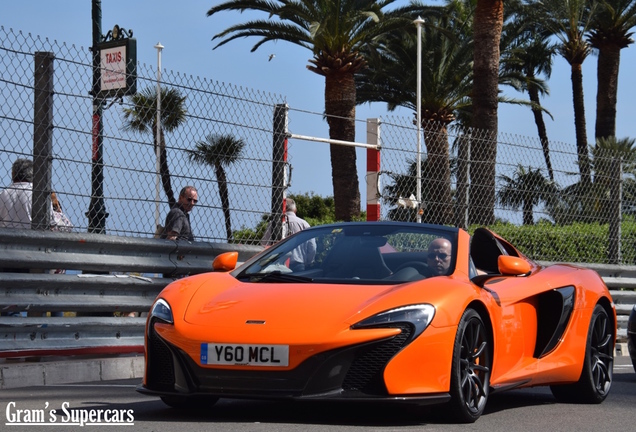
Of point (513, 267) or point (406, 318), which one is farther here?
point (513, 267)

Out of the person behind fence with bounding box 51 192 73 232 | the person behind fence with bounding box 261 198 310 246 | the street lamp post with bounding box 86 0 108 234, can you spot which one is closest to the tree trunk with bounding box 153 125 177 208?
the street lamp post with bounding box 86 0 108 234

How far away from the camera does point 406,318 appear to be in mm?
5727

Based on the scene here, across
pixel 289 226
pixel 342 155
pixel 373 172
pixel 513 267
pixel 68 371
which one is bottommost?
pixel 68 371

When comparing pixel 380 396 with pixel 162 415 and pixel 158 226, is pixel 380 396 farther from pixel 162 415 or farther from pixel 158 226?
pixel 158 226

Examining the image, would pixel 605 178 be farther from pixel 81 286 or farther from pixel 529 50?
pixel 529 50

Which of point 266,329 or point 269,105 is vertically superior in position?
point 269,105

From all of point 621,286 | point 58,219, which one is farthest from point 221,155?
point 621,286

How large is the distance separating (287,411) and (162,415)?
0.72 metres

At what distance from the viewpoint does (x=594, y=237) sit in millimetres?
15266

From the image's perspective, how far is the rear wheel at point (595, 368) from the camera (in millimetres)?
7598

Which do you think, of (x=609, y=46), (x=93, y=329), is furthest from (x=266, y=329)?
(x=609, y=46)

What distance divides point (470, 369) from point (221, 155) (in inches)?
164

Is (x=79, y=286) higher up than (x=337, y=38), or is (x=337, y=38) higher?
(x=337, y=38)

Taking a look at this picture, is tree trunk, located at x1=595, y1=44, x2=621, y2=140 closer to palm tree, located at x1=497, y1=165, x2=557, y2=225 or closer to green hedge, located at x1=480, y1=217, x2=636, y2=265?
→ green hedge, located at x1=480, y1=217, x2=636, y2=265
